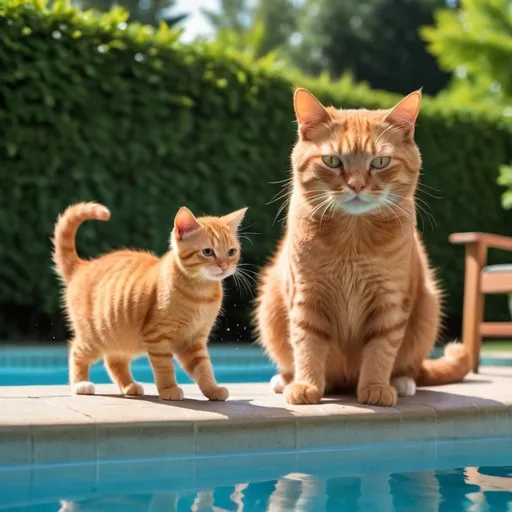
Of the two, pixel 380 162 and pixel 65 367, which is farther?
pixel 65 367

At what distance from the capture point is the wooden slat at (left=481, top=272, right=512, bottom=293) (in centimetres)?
536

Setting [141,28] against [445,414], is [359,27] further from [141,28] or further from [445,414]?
[445,414]

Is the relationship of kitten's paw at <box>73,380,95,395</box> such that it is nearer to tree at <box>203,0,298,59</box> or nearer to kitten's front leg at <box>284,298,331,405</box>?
kitten's front leg at <box>284,298,331,405</box>

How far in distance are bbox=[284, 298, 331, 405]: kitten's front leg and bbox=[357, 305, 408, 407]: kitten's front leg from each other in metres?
0.19

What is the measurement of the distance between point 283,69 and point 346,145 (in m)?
5.45

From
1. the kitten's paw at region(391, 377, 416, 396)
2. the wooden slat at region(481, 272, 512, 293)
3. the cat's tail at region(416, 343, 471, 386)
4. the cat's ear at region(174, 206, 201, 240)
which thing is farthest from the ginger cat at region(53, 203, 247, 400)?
the wooden slat at region(481, 272, 512, 293)

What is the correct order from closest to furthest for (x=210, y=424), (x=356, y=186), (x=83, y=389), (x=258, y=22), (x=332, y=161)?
1. (x=210, y=424)
2. (x=356, y=186)
3. (x=332, y=161)
4. (x=83, y=389)
5. (x=258, y=22)

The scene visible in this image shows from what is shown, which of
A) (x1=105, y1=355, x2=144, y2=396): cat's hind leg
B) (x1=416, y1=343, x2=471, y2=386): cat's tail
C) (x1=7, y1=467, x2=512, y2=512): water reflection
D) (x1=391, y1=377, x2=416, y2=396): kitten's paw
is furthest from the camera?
(x1=416, y1=343, x2=471, y2=386): cat's tail

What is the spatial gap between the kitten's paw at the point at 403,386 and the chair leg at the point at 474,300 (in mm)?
1800

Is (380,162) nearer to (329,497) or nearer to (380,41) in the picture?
(329,497)

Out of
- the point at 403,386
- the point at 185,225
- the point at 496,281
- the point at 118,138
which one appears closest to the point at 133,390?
the point at 185,225

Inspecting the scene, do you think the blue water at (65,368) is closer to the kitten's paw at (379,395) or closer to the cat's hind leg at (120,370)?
the cat's hind leg at (120,370)

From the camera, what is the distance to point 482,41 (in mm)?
11648

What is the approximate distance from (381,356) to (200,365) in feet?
2.51
